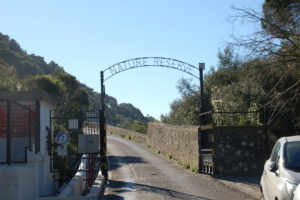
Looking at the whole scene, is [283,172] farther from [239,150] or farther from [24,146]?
[239,150]

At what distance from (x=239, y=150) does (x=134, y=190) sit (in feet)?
15.6

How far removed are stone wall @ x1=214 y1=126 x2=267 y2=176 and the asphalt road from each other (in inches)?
35.0

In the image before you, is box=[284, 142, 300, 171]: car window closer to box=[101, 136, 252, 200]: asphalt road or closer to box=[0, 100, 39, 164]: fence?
box=[101, 136, 252, 200]: asphalt road

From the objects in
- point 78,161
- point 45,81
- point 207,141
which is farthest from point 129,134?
point 207,141

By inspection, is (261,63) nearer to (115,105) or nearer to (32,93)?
(32,93)

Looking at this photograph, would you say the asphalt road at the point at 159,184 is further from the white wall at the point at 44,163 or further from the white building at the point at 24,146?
the white building at the point at 24,146

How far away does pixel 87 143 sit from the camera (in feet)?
55.8

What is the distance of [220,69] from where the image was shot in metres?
33.4

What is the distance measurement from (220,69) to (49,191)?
71.7 feet

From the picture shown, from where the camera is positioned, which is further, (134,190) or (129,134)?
(129,134)

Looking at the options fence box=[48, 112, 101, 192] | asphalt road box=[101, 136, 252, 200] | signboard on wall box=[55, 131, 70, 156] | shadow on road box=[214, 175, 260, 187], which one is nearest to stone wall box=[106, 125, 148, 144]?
asphalt road box=[101, 136, 252, 200]

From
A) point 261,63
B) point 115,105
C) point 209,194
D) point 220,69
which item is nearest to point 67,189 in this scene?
point 209,194

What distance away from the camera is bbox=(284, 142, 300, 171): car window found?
8.03 meters

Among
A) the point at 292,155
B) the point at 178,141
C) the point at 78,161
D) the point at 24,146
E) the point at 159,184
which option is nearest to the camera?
the point at 292,155
